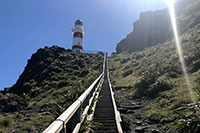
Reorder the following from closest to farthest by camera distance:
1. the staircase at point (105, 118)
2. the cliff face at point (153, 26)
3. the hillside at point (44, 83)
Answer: the staircase at point (105, 118)
the hillside at point (44, 83)
the cliff face at point (153, 26)

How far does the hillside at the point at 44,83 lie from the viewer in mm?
15220

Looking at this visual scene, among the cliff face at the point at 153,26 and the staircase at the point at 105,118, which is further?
the cliff face at the point at 153,26

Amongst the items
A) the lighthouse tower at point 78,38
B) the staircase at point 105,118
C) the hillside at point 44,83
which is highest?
the lighthouse tower at point 78,38

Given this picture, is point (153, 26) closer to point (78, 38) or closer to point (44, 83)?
point (78, 38)

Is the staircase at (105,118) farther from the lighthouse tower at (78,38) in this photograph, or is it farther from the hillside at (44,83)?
the lighthouse tower at (78,38)

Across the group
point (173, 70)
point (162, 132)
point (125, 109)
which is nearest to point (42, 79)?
point (173, 70)

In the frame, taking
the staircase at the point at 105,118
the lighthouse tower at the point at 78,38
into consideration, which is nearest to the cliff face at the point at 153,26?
the lighthouse tower at the point at 78,38

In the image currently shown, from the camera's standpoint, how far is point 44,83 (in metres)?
30.8

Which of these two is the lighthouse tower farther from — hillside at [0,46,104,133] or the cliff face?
the cliff face

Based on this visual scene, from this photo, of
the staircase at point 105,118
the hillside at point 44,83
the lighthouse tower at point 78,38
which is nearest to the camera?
the staircase at point 105,118

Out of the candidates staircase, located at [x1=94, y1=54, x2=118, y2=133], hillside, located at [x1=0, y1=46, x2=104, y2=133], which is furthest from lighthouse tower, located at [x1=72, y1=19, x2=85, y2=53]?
staircase, located at [x1=94, y1=54, x2=118, y2=133]

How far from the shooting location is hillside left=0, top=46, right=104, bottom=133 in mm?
15220

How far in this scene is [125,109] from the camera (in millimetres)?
9188

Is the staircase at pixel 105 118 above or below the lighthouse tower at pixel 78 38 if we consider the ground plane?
below
